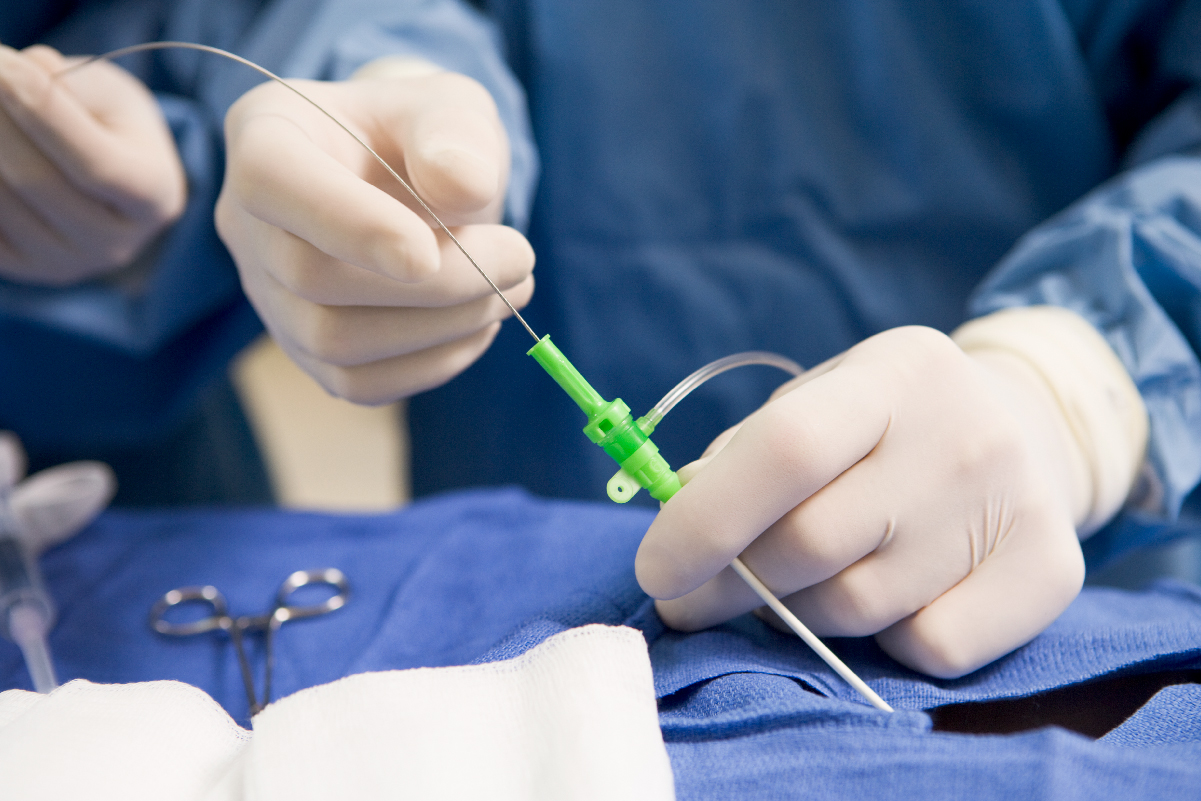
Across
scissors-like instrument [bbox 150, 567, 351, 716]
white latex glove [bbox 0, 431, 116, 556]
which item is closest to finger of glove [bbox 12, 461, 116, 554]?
white latex glove [bbox 0, 431, 116, 556]

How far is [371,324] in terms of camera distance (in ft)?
2.26

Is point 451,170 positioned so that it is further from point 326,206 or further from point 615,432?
point 615,432

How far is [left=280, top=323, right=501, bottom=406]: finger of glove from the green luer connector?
209mm

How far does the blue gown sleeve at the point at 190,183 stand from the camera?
98cm

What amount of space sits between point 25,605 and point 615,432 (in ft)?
1.93

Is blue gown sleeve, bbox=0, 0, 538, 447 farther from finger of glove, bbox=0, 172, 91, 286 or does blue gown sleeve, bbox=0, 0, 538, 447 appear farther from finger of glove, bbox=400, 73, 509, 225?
finger of glove, bbox=400, 73, 509, 225

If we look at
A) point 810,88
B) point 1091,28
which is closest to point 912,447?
point 810,88

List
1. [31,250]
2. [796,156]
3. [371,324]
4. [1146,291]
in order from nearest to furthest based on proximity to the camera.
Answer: [371,324] < [1146,291] < [31,250] < [796,156]

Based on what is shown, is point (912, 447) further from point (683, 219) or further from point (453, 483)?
point (453, 483)

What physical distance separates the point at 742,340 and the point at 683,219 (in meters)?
0.19

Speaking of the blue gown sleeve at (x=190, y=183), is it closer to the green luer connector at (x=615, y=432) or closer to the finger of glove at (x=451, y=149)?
the finger of glove at (x=451, y=149)

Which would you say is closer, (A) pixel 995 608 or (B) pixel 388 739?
(B) pixel 388 739

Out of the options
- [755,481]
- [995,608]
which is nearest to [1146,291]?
[995,608]

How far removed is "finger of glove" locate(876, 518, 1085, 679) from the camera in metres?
0.57
